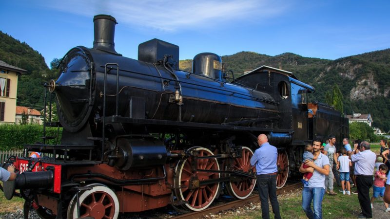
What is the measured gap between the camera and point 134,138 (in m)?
5.57

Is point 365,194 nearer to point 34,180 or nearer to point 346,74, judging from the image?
point 34,180

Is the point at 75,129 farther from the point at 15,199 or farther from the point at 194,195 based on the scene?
the point at 15,199

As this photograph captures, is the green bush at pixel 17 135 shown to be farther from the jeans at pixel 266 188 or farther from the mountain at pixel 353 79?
the mountain at pixel 353 79

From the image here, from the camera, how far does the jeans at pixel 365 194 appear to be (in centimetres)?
679

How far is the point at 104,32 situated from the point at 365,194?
6657 millimetres

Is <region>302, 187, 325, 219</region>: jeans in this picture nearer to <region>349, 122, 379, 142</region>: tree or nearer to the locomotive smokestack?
the locomotive smokestack

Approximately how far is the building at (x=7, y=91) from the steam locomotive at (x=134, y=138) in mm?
28808

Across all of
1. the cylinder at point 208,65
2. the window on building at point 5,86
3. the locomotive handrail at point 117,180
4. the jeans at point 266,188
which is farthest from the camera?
the window on building at point 5,86

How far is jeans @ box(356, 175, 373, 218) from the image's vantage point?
22.3 feet

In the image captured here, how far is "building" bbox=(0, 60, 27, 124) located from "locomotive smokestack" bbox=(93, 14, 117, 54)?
94.1 ft


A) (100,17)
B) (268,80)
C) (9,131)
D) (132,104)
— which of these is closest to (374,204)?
(268,80)

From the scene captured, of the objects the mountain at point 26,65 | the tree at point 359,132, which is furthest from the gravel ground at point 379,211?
the mountain at point 26,65

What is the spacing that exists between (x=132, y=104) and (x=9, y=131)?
16890 millimetres

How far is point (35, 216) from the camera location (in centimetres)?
648
